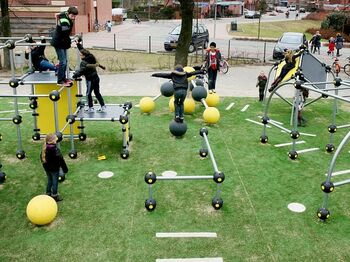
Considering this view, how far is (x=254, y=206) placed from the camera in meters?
8.48

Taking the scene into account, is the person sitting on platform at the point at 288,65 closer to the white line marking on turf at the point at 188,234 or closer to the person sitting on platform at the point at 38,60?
the person sitting on platform at the point at 38,60

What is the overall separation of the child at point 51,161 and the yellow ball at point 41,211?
0.72 metres

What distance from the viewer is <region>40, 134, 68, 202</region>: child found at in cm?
802

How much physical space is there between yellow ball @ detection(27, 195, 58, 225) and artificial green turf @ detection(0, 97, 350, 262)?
16 cm

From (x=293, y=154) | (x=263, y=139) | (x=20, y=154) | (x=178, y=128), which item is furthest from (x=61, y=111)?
(x=293, y=154)

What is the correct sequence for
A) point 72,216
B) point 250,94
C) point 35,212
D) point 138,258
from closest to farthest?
point 138,258, point 35,212, point 72,216, point 250,94

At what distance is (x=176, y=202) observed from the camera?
Answer: 339 inches

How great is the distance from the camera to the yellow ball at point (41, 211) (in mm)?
7520

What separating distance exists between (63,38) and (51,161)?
3.15 metres

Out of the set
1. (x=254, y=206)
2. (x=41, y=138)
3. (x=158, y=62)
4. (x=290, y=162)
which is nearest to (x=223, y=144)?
(x=290, y=162)

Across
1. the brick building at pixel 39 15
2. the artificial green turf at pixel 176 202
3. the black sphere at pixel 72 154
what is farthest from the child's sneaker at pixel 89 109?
the brick building at pixel 39 15

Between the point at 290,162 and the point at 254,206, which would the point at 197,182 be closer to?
the point at 254,206

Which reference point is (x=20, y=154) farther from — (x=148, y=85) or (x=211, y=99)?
(x=148, y=85)

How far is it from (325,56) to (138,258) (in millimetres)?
28279
